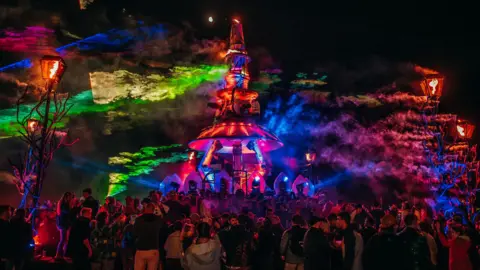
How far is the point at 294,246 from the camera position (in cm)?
822

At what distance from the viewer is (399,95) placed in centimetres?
3416

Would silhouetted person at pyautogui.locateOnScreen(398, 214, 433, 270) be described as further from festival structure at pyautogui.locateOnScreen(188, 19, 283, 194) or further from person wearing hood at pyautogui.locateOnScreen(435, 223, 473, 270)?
festival structure at pyautogui.locateOnScreen(188, 19, 283, 194)

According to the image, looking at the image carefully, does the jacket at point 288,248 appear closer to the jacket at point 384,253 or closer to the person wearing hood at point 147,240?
the jacket at point 384,253

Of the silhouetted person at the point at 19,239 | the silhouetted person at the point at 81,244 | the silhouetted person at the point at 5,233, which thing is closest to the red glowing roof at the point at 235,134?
the silhouetted person at the point at 81,244

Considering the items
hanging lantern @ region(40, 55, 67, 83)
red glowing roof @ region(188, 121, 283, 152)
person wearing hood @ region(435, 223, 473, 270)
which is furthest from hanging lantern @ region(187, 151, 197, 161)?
person wearing hood @ region(435, 223, 473, 270)

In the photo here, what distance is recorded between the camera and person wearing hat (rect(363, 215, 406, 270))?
6203 millimetres

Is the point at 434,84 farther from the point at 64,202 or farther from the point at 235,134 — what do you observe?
the point at 235,134

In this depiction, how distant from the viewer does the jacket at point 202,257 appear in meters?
7.31

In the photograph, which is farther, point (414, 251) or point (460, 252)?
point (460, 252)

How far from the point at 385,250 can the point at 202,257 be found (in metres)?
3.06

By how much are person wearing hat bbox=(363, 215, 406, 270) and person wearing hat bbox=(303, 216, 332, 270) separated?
4.67 ft

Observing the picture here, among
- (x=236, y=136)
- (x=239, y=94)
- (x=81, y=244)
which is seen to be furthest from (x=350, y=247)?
(x=239, y=94)

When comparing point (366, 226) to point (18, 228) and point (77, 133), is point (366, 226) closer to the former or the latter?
point (18, 228)

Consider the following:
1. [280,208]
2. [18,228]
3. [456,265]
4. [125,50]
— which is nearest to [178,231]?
[18,228]
